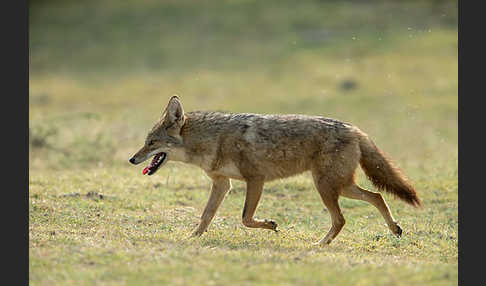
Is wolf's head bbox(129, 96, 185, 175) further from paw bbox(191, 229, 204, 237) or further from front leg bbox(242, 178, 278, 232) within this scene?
front leg bbox(242, 178, 278, 232)

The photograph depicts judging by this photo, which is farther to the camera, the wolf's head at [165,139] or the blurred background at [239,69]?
the blurred background at [239,69]

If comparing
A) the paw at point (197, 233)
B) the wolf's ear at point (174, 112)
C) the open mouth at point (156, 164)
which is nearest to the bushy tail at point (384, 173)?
the paw at point (197, 233)

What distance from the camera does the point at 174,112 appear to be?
10.1 meters

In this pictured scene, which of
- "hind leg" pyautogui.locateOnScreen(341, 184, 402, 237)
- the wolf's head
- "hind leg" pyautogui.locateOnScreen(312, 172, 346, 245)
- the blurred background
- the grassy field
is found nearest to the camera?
the grassy field

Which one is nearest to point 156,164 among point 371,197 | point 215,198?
point 215,198

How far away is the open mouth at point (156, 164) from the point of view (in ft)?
33.2

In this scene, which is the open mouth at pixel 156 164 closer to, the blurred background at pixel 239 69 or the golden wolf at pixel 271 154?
the golden wolf at pixel 271 154

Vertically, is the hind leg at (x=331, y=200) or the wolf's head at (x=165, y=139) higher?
the wolf's head at (x=165, y=139)

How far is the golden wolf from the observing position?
32.0ft

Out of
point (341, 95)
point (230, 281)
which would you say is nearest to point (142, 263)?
point (230, 281)

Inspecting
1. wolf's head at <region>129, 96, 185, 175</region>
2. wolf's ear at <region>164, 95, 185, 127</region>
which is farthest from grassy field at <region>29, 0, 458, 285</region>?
wolf's ear at <region>164, 95, 185, 127</region>

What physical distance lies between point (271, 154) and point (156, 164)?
1.63 metres

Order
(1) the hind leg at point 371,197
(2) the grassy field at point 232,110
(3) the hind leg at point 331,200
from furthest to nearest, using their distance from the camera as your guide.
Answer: (1) the hind leg at point 371,197, (3) the hind leg at point 331,200, (2) the grassy field at point 232,110

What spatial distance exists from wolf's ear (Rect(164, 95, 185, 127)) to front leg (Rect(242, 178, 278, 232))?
133cm
